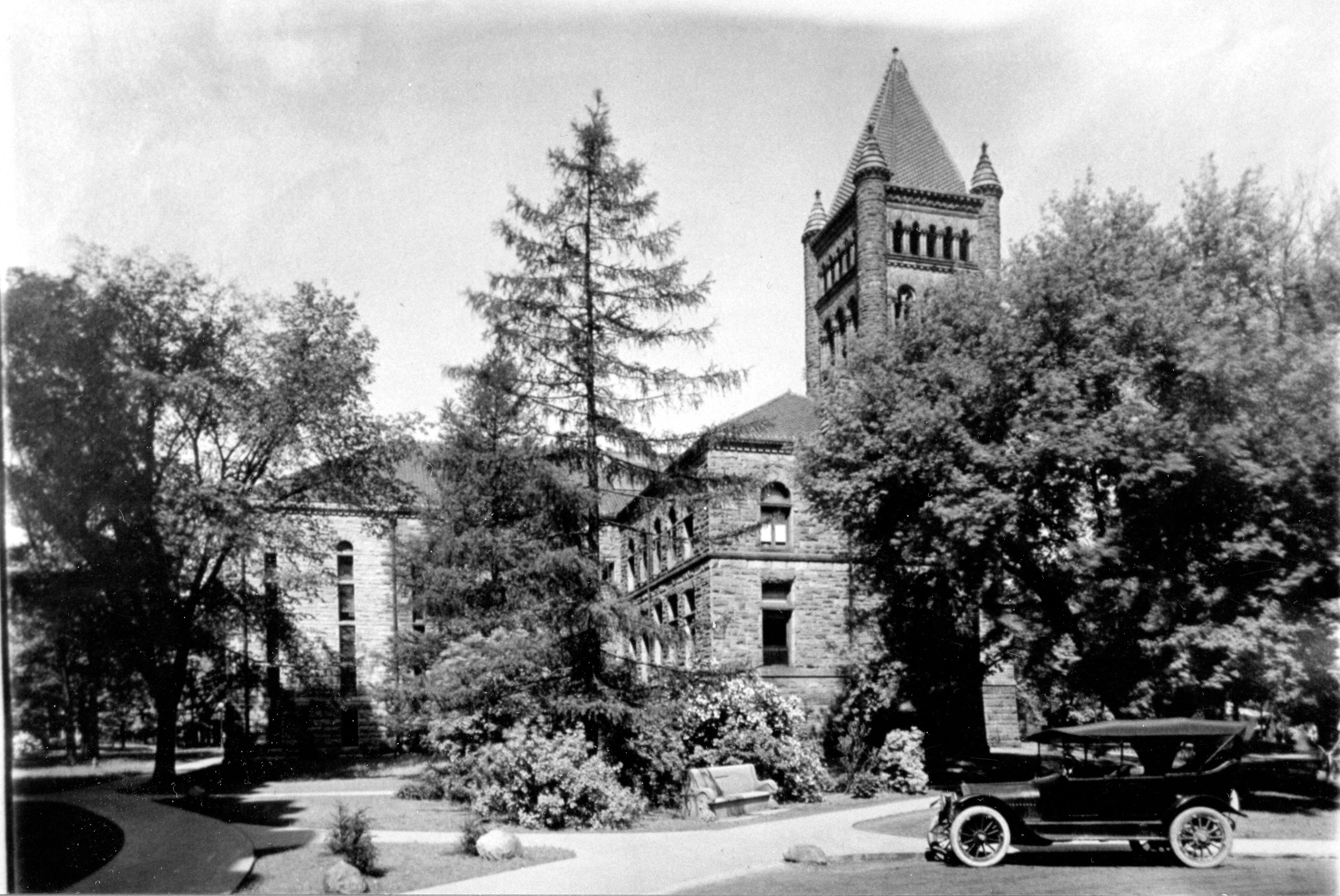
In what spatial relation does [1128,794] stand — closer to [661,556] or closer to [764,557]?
[764,557]

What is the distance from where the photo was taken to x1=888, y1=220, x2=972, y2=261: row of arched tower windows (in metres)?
39.6

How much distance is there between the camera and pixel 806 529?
2764 centimetres

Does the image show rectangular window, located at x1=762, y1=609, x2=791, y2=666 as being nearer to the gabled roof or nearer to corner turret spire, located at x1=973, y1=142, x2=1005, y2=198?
the gabled roof

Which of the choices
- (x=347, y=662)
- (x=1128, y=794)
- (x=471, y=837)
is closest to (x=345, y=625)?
(x=347, y=662)

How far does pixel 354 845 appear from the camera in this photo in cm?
1032

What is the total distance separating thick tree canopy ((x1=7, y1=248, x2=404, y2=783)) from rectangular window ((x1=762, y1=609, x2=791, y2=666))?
14.7 meters

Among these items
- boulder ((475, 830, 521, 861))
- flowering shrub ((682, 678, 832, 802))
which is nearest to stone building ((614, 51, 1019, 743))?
flowering shrub ((682, 678, 832, 802))

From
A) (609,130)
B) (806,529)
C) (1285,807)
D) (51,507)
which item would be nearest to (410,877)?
(51,507)

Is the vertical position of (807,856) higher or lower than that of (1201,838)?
lower

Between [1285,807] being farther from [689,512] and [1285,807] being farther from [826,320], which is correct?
[826,320]

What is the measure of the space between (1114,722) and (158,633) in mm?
12306

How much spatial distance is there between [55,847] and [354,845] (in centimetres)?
299

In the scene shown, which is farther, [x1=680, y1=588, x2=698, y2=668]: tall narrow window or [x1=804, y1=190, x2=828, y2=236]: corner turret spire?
[x1=804, y1=190, x2=828, y2=236]: corner turret spire

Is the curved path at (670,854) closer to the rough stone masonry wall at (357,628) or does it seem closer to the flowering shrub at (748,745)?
the flowering shrub at (748,745)
